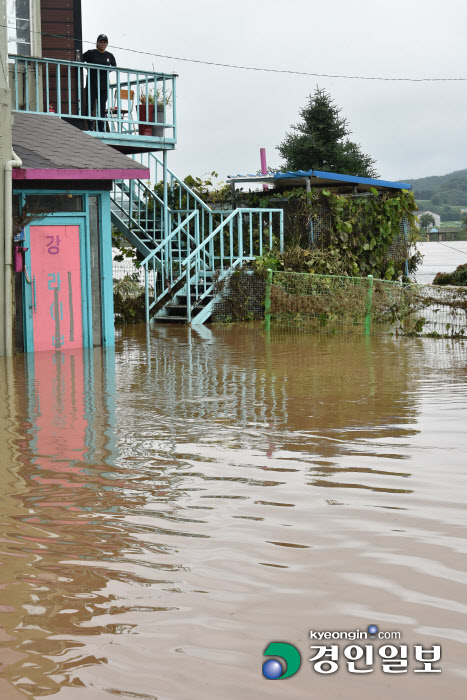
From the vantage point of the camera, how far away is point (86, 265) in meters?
16.4

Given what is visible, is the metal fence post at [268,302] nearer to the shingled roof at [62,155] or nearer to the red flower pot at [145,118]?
the red flower pot at [145,118]

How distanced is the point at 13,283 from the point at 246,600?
11704mm

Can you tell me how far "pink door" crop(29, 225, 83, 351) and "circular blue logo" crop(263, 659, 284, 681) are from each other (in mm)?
12679

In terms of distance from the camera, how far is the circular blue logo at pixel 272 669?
3.47 m

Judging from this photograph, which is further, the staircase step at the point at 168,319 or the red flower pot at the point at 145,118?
the staircase step at the point at 168,319

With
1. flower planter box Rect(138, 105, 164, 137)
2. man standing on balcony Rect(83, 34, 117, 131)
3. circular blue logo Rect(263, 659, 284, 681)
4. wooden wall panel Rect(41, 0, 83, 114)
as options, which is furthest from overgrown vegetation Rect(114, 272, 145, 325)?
circular blue logo Rect(263, 659, 284, 681)

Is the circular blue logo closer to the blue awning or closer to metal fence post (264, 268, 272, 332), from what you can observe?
metal fence post (264, 268, 272, 332)

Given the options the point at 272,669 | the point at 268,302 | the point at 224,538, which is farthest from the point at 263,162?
the point at 272,669

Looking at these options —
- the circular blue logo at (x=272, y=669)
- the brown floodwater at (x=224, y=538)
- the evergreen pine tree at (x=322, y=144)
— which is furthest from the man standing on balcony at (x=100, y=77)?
the evergreen pine tree at (x=322, y=144)

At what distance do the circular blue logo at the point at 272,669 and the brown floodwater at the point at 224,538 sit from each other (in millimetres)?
27

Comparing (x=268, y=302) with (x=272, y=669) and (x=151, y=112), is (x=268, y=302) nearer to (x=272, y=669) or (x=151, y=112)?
(x=151, y=112)

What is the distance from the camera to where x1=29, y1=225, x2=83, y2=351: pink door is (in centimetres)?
1573

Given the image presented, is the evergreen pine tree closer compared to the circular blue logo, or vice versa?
the circular blue logo

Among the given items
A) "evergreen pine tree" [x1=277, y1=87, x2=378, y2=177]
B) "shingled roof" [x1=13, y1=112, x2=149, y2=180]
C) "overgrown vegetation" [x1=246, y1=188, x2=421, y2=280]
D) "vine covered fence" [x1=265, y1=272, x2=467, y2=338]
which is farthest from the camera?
"evergreen pine tree" [x1=277, y1=87, x2=378, y2=177]
